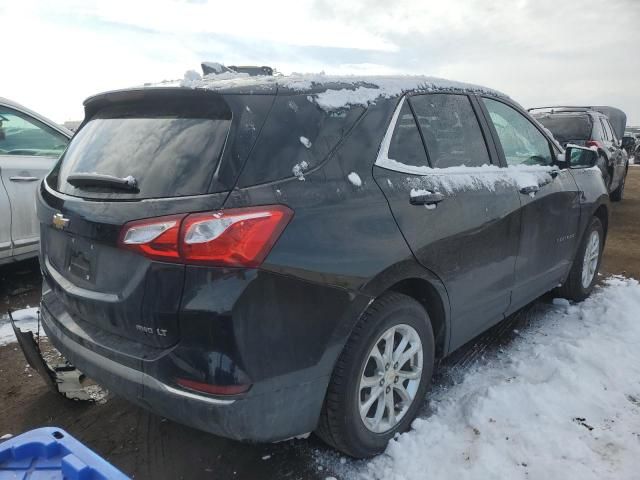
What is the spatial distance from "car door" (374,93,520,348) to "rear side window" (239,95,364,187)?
0.95 feet

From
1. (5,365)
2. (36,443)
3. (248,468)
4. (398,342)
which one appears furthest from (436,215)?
(5,365)

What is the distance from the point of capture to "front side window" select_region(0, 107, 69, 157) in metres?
4.34

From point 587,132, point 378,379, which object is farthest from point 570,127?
point 378,379

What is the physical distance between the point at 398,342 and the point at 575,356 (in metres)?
1.50

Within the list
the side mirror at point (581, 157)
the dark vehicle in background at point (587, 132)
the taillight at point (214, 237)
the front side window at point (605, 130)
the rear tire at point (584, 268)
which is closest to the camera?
the taillight at point (214, 237)

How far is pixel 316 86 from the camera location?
218 centimetres

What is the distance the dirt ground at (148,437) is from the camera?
92.7 inches

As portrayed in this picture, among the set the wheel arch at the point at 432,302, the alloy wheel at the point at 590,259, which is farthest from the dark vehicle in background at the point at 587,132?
the wheel arch at the point at 432,302

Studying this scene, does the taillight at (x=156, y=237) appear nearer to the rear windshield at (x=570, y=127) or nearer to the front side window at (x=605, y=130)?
the rear windshield at (x=570, y=127)

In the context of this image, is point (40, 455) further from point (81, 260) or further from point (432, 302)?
point (432, 302)

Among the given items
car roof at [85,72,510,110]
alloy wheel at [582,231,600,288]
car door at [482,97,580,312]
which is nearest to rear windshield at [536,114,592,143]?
alloy wheel at [582,231,600,288]

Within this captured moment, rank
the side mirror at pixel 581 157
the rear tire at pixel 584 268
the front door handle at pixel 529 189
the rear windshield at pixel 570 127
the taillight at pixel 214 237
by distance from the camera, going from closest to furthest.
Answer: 1. the taillight at pixel 214 237
2. the front door handle at pixel 529 189
3. the side mirror at pixel 581 157
4. the rear tire at pixel 584 268
5. the rear windshield at pixel 570 127

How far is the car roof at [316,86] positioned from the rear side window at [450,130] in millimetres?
117

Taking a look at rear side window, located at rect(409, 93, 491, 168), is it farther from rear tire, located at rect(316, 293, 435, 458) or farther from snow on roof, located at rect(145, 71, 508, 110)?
rear tire, located at rect(316, 293, 435, 458)
